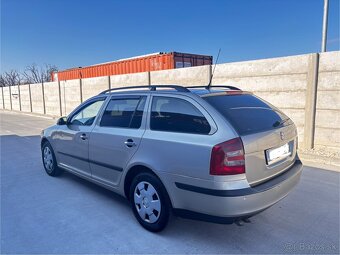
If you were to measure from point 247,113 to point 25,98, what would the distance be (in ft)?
75.5

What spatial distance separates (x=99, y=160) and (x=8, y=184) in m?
2.09

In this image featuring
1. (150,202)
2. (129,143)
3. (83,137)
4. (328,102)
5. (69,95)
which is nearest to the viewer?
(150,202)

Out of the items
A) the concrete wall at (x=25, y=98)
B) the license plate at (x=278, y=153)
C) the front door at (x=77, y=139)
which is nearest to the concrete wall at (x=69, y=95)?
the concrete wall at (x=25, y=98)

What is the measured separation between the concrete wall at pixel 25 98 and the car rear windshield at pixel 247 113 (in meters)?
21.6

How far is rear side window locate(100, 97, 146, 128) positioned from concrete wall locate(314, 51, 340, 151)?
4.60 meters

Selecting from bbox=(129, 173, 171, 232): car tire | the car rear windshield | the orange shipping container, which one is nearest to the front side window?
bbox=(129, 173, 171, 232): car tire

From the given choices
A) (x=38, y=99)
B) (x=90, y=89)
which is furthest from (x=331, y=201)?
(x=38, y=99)

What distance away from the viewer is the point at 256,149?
2.42 m

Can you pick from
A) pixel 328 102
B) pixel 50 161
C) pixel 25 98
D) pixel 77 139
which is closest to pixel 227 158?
pixel 77 139

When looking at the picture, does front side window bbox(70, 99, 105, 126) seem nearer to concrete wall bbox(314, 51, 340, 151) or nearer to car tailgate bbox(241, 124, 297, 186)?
car tailgate bbox(241, 124, 297, 186)

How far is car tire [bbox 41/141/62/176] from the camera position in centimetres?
474

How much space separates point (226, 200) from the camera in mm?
2273

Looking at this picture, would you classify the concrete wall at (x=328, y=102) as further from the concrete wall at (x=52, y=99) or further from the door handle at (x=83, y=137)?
the concrete wall at (x=52, y=99)

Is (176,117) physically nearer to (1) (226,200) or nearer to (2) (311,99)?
(1) (226,200)
